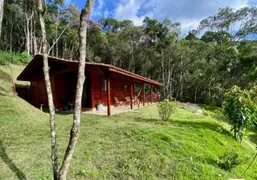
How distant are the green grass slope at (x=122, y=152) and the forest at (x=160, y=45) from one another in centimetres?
1692

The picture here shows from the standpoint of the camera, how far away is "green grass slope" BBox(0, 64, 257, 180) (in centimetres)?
375

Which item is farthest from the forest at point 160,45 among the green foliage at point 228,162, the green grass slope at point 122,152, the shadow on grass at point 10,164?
the green foliage at point 228,162

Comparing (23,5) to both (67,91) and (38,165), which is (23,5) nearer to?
(67,91)

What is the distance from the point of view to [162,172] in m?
3.92

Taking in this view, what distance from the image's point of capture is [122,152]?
4363 mm

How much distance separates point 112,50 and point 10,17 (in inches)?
487

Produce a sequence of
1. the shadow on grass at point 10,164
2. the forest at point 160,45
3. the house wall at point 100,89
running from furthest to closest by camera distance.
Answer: the forest at point 160,45, the house wall at point 100,89, the shadow on grass at point 10,164

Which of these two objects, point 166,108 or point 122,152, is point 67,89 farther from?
point 122,152

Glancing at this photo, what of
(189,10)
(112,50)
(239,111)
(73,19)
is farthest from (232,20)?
(189,10)

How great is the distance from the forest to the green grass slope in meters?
16.9

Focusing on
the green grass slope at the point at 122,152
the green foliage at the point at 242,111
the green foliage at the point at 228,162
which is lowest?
the green foliage at the point at 228,162

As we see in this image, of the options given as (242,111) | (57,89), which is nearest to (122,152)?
(242,111)

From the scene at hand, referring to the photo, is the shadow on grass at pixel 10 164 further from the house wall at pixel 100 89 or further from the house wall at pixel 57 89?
the house wall at pixel 57 89

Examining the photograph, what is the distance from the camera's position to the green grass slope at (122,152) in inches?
148
